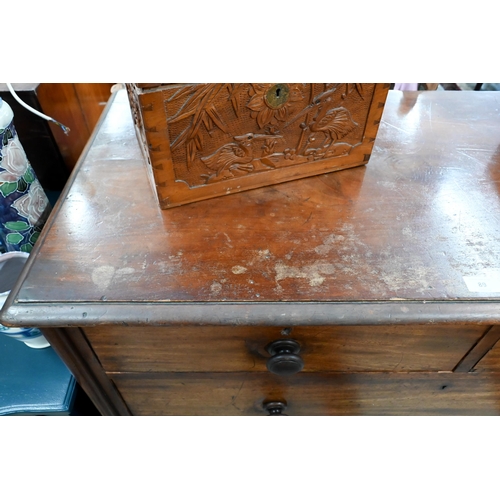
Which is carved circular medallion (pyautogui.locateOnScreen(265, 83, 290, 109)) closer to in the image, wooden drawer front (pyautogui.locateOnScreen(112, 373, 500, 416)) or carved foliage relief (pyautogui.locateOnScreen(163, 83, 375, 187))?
carved foliage relief (pyautogui.locateOnScreen(163, 83, 375, 187))

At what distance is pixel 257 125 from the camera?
1.84 ft

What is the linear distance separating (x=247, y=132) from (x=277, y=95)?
2.7 inches

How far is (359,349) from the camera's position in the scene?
1.81ft

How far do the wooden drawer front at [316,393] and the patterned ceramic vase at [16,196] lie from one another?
1.01 ft

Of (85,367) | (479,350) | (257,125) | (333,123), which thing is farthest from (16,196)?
(479,350)

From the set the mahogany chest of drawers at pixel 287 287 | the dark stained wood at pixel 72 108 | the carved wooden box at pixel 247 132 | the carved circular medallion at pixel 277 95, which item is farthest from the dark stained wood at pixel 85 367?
the dark stained wood at pixel 72 108

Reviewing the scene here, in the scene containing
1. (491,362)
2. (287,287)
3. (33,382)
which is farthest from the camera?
(33,382)

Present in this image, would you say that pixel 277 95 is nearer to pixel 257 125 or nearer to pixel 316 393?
pixel 257 125

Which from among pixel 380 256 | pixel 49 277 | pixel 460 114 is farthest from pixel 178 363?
pixel 460 114

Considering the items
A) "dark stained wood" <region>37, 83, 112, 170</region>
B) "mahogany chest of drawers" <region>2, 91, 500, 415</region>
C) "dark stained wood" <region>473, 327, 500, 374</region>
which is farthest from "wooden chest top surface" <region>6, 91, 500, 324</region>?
"dark stained wood" <region>37, 83, 112, 170</region>

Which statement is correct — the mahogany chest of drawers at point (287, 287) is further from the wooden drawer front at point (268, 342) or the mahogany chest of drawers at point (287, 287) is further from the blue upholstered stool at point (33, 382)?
the blue upholstered stool at point (33, 382)

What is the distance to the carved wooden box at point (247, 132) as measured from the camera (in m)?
0.50

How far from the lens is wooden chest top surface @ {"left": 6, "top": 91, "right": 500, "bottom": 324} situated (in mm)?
472

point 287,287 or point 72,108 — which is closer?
point 287,287
